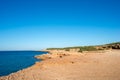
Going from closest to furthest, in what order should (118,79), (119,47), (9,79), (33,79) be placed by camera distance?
1. (118,79)
2. (33,79)
3. (9,79)
4. (119,47)

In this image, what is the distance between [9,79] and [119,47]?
280ft

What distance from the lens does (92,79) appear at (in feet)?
55.8

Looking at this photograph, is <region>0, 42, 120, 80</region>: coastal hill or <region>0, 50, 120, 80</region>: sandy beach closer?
<region>0, 50, 120, 80</region>: sandy beach

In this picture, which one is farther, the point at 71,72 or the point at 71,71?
the point at 71,71

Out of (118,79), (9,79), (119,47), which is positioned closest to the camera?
(118,79)

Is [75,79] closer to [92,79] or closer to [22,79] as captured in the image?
[92,79]

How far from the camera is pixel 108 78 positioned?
17188 millimetres

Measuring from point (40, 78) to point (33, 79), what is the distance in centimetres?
76

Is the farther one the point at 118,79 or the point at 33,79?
the point at 33,79

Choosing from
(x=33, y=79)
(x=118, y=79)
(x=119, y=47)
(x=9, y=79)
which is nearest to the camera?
(x=118, y=79)

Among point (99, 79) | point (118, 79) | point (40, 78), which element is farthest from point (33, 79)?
point (118, 79)

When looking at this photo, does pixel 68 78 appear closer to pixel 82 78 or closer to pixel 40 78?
pixel 82 78

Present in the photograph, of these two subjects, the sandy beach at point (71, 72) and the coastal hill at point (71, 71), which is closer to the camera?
the sandy beach at point (71, 72)

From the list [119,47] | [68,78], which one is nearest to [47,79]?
[68,78]
